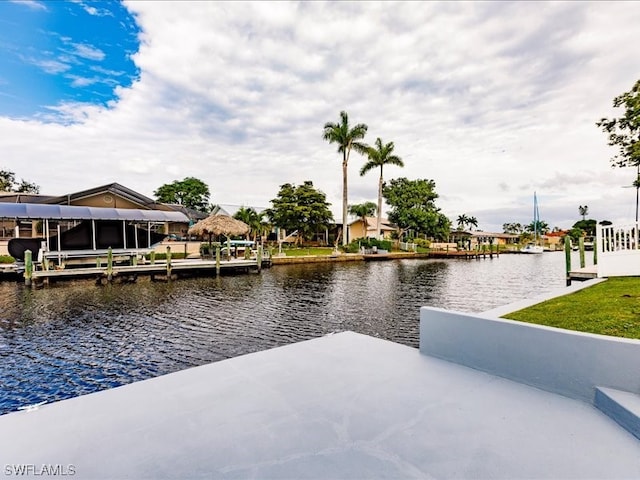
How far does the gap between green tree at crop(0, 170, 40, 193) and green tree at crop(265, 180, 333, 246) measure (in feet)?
85.9

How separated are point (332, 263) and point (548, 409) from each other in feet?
75.3

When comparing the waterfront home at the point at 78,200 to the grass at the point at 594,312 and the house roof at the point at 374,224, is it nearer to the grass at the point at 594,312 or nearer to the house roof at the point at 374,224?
the grass at the point at 594,312

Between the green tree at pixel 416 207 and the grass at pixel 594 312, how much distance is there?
3280 centimetres

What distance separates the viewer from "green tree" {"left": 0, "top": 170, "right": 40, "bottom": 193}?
34.9 m

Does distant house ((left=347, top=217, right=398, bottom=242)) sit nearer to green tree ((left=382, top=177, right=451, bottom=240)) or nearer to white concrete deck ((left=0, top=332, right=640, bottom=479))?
green tree ((left=382, top=177, right=451, bottom=240))

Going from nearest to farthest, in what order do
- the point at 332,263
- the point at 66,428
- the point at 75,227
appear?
the point at 66,428, the point at 75,227, the point at 332,263

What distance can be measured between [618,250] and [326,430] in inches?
431

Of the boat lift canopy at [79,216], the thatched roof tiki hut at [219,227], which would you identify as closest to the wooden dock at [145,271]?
the boat lift canopy at [79,216]

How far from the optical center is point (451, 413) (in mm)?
2500

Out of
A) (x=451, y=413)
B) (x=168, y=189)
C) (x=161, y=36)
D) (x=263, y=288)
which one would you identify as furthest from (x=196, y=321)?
(x=168, y=189)

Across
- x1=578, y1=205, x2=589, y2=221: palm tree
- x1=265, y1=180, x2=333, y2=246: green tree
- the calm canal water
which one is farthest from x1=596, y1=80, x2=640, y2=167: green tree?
x1=578, y1=205, x2=589, y2=221: palm tree

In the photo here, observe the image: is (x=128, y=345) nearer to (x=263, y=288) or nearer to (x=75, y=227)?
(x=263, y=288)

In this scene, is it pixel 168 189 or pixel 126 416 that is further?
pixel 168 189

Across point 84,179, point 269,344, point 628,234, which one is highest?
point 84,179
